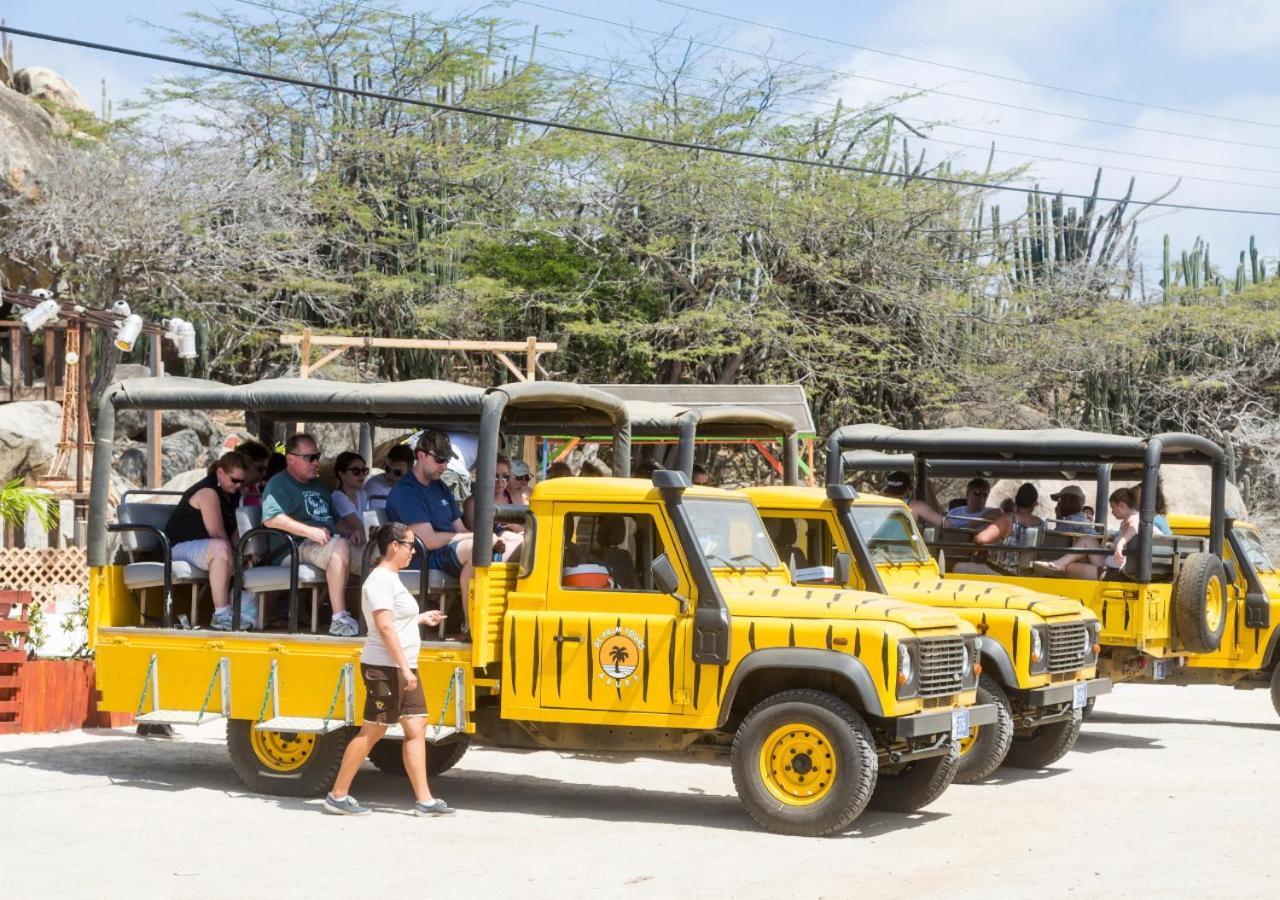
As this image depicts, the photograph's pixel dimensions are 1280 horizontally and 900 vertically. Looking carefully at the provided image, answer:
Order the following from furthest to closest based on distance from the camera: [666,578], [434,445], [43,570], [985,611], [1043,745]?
[43,570] < [1043,745] < [985,611] < [434,445] < [666,578]

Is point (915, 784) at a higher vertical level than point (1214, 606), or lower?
lower

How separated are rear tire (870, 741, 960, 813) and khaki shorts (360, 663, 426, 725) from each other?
2863 mm

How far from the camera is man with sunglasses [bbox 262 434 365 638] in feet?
35.5

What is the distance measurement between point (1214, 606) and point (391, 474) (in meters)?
6.68

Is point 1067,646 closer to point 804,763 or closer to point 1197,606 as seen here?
point 1197,606

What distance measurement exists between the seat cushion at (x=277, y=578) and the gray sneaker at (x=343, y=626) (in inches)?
14.5

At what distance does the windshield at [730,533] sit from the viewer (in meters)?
10.1

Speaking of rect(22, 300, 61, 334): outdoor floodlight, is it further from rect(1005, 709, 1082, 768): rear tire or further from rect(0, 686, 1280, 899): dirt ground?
rect(1005, 709, 1082, 768): rear tire

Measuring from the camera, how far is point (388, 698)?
9891mm

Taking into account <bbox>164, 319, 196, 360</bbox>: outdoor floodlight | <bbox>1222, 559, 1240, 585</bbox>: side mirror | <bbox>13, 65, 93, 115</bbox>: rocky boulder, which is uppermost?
<bbox>13, 65, 93, 115</bbox>: rocky boulder

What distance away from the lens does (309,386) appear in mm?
11148

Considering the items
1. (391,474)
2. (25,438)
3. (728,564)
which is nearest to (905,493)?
(391,474)

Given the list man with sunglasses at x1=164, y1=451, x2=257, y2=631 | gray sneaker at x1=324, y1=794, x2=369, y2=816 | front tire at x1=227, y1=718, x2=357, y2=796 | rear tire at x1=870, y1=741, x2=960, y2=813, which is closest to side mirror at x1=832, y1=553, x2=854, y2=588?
rear tire at x1=870, y1=741, x2=960, y2=813

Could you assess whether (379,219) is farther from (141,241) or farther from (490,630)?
(490,630)
